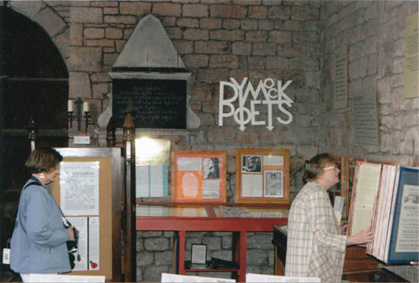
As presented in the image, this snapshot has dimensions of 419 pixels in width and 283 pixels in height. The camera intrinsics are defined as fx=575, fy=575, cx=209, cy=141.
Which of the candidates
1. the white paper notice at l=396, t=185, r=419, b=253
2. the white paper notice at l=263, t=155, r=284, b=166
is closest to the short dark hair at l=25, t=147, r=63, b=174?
the white paper notice at l=396, t=185, r=419, b=253

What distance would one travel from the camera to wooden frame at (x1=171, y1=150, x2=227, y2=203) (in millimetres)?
6078

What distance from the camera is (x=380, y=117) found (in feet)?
14.3

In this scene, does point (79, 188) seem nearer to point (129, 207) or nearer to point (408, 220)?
point (129, 207)

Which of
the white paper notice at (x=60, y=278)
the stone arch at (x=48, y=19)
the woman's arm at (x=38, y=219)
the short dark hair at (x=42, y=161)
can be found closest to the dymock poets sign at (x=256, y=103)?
the stone arch at (x=48, y=19)

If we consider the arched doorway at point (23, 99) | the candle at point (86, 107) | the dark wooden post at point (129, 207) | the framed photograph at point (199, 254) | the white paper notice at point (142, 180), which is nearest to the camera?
the dark wooden post at point (129, 207)

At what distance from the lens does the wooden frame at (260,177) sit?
6.12 metres

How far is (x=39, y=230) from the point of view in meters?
3.43

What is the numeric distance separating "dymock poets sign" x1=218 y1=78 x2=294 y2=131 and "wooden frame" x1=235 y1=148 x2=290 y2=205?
288 millimetres

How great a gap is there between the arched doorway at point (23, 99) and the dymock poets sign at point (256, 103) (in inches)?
69.7

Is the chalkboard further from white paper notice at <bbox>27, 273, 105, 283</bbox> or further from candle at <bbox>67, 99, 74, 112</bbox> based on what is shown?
white paper notice at <bbox>27, 273, 105, 283</bbox>

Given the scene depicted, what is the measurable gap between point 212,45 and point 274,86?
79 centimetres

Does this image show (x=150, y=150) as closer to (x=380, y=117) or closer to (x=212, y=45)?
(x=212, y=45)

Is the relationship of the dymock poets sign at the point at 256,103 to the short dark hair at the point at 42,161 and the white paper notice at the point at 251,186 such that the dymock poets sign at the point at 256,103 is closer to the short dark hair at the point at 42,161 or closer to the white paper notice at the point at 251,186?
the white paper notice at the point at 251,186

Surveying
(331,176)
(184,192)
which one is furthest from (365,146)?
(184,192)
